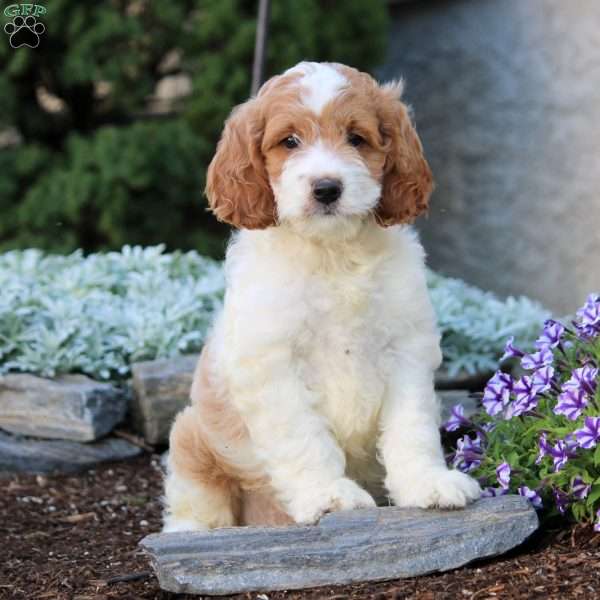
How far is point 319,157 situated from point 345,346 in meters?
0.68

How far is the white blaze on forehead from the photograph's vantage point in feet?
12.3

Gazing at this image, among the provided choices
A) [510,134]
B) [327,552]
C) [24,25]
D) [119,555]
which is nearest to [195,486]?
[119,555]

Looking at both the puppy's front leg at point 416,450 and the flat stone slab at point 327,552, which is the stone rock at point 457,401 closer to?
the puppy's front leg at point 416,450

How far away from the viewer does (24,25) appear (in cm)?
828

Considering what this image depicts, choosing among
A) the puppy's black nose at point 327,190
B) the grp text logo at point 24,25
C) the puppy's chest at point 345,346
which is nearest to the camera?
the puppy's black nose at point 327,190

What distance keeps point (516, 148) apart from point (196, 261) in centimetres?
340

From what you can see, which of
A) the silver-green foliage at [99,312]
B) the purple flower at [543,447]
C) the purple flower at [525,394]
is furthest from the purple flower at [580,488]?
the silver-green foliage at [99,312]

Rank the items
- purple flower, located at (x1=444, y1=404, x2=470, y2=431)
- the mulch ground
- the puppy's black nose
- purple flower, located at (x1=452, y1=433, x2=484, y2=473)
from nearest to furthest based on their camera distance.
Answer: the mulch ground
the puppy's black nose
purple flower, located at (x1=452, y1=433, x2=484, y2=473)
purple flower, located at (x1=444, y1=404, x2=470, y2=431)

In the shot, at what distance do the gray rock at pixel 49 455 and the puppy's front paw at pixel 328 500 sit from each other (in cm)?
229

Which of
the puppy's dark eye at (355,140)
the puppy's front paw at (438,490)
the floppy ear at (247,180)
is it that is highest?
the puppy's dark eye at (355,140)

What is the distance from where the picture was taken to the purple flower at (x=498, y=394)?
4184mm

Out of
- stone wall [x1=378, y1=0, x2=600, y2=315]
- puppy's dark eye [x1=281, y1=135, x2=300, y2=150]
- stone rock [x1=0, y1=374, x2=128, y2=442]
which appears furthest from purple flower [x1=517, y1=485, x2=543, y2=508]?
stone wall [x1=378, y1=0, x2=600, y2=315]

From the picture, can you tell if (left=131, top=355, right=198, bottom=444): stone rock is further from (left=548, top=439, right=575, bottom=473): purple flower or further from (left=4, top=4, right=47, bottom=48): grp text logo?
(left=4, top=4, right=47, bottom=48): grp text logo

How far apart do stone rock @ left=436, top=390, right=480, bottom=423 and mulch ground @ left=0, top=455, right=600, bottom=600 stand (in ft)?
4.60
